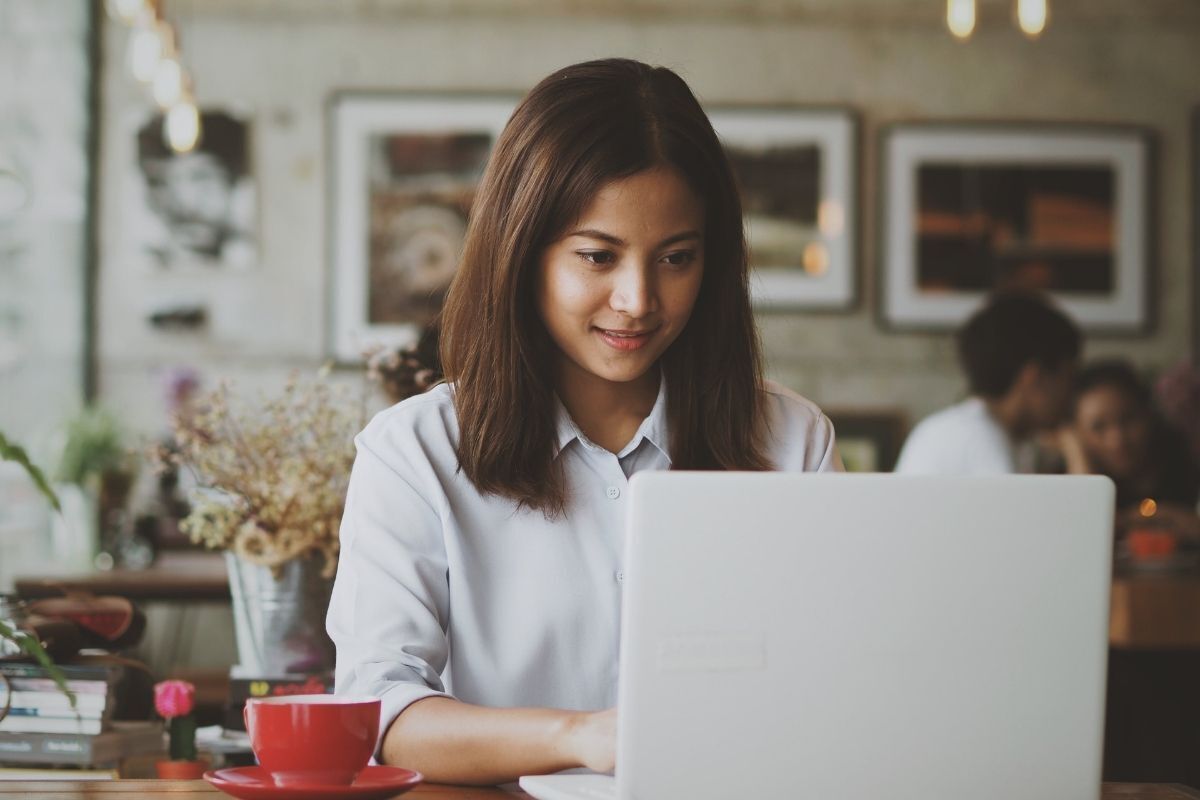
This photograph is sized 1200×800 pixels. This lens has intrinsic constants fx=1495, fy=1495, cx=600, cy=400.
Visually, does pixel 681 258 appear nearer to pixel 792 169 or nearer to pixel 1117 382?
pixel 1117 382

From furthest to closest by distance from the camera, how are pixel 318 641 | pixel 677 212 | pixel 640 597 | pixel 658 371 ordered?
pixel 318 641 → pixel 658 371 → pixel 677 212 → pixel 640 597

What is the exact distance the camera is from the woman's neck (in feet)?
5.46

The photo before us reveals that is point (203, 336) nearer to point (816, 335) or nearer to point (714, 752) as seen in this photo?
point (816, 335)

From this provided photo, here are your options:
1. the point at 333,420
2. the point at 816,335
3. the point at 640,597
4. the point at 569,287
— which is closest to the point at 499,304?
the point at 569,287

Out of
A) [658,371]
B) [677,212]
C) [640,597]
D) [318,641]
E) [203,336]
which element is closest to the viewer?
[640,597]

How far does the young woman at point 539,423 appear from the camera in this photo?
1.49 meters

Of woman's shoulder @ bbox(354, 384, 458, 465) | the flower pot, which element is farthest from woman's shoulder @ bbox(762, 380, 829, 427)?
the flower pot

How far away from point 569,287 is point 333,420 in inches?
23.7

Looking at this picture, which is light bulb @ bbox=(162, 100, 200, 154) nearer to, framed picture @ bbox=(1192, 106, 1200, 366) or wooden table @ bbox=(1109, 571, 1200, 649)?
wooden table @ bbox=(1109, 571, 1200, 649)

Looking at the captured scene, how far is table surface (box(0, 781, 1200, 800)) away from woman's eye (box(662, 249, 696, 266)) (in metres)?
0.57

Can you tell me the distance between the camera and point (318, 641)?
6.47 ft

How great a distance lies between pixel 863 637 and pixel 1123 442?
3881mm

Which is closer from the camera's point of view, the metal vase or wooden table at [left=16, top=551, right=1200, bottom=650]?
the metal vase

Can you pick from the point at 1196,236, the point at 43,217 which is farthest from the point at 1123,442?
the point at 43,217
